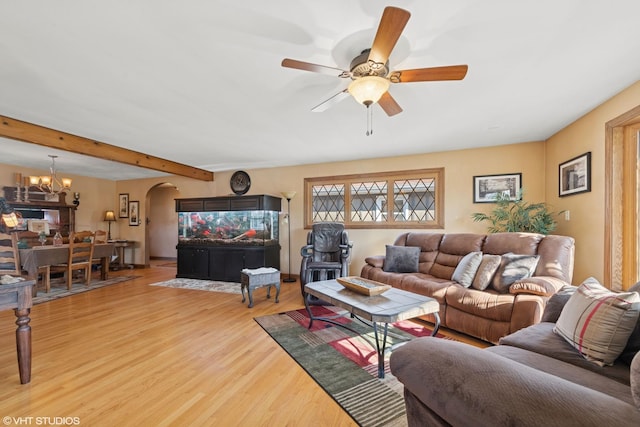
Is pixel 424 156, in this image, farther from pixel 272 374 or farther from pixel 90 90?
pixel 90 90

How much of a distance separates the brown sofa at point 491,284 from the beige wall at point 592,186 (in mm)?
532

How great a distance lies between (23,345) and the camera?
184 centimetres

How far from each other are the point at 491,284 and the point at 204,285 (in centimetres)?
426

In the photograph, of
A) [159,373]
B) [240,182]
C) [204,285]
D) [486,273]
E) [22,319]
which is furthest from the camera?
[240,182]

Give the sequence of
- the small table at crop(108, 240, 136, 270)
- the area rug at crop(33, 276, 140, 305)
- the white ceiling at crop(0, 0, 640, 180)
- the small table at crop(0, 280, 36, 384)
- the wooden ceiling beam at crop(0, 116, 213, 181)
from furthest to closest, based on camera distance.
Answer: the small table at crop(108, 240, 136, 270) < the area rug at crop(33, 276, 140, 305) < the wooden ceiling beam at crop(0, 116, 213, 181) < the small table at crop(0, 280, 36, 384) < the white ceiling at crop(0, 0, 640, 180)

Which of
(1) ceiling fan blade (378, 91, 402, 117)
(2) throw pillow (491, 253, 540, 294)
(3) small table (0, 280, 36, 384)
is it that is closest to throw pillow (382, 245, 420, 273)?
(2) throw pillow (491, 253, 540, 294)

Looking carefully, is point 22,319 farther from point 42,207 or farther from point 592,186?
point 42,207

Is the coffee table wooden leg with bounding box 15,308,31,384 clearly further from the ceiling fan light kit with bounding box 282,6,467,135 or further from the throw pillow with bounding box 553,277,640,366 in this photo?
the throw pillow with bounding box 553,277,640,366

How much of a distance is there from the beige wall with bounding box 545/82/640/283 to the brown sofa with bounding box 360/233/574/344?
1.74 feet

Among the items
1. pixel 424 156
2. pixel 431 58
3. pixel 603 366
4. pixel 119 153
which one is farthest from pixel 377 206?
pixel 119 153

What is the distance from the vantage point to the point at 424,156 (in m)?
4.56

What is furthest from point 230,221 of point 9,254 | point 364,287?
point 364,287

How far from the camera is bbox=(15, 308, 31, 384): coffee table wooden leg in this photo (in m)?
1.83

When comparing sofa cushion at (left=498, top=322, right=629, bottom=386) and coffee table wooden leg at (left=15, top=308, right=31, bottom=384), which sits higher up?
sofa cushion at (left=498, top=322, right=629, bottom=386)
